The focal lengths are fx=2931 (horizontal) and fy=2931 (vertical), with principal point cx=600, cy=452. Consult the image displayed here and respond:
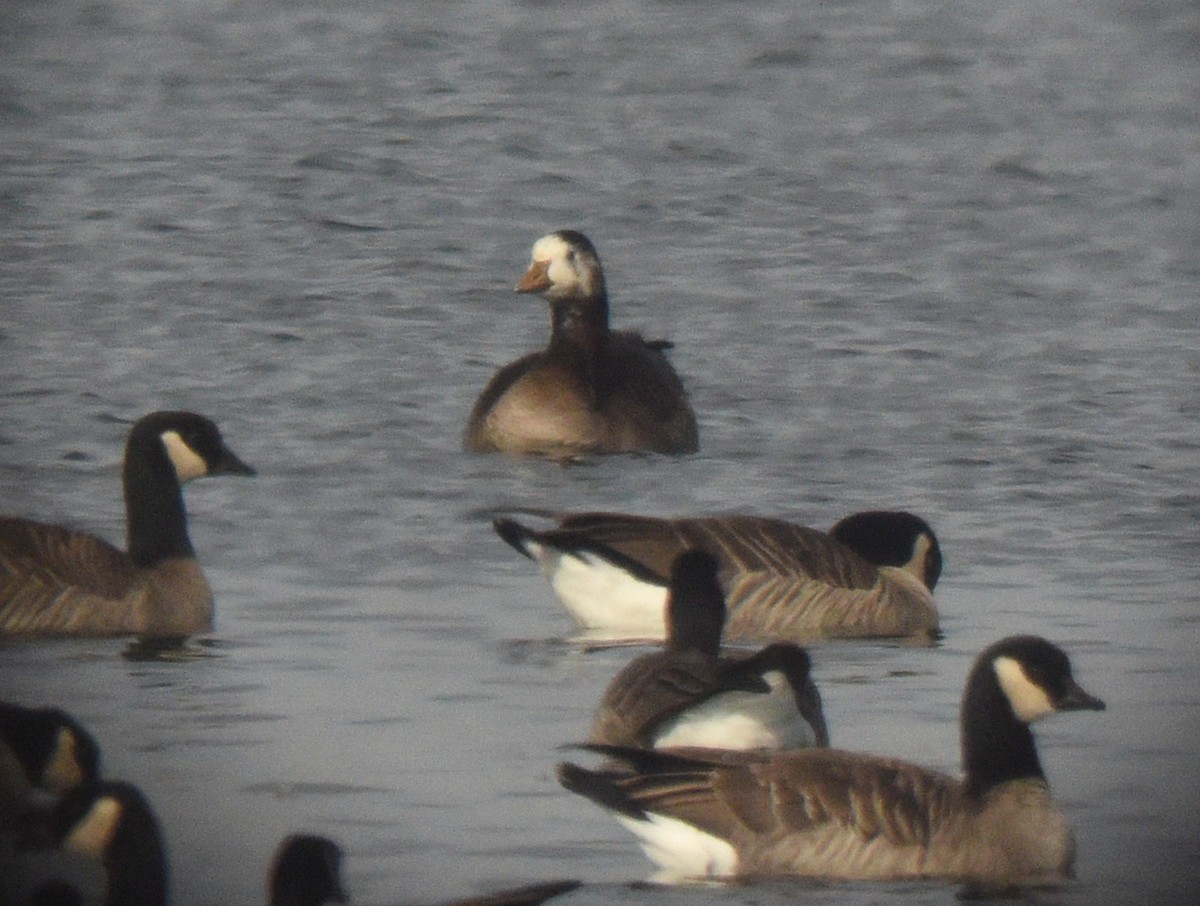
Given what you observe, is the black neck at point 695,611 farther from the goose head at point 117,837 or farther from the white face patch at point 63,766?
the goose head at point 117,837

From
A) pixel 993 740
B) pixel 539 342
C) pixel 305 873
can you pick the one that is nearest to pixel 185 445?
pixel 993 740

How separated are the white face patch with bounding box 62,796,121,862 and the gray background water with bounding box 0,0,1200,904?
2.15 ft

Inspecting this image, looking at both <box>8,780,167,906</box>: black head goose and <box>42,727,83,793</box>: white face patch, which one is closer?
<box>8,780,167,906</box>: black head goose

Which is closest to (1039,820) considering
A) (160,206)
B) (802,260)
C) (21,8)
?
(802,260)

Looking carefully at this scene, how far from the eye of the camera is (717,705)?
9.23 metres

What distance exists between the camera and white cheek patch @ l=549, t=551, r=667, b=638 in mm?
11438

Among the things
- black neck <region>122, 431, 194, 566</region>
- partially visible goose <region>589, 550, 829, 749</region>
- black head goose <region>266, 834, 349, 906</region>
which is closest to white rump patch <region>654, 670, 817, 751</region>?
partially visible goose <region>589, 550, 829, 749</region>

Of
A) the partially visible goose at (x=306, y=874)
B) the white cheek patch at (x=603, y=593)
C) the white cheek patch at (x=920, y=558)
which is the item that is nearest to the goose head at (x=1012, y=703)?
the partially visible goose at (x=306, y=874)

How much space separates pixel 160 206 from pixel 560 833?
14.3m

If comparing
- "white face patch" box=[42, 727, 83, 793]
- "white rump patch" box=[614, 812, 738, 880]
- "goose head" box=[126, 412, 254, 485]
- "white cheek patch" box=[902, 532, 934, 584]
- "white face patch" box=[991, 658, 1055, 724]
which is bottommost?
"white rump patch" box=[614, 812, 738, 880]

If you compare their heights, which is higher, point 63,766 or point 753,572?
point 63,766

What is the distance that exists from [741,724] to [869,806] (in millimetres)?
1050

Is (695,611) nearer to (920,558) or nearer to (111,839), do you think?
(920,558)

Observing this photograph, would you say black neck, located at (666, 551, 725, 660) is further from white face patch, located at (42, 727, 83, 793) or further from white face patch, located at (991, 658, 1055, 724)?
white face patch, located at (42, 727, 83, 793)
